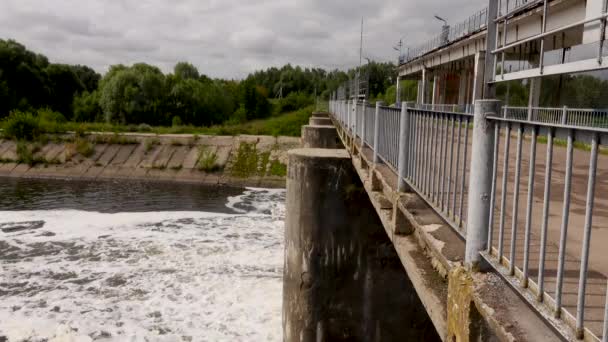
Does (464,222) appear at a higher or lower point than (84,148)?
higher

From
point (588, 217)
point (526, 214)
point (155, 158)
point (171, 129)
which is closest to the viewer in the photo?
point (588, 217)

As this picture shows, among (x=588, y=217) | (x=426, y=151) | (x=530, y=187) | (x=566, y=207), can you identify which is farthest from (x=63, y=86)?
(x=588, y=217)

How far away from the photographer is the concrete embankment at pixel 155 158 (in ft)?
107

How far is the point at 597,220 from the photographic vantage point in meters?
4.86

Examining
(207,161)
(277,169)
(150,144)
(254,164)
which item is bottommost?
(277,169)

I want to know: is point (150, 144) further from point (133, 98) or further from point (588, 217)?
point (588, 217)

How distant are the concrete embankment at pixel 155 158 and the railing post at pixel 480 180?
28491 mm

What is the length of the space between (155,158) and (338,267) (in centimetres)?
2835

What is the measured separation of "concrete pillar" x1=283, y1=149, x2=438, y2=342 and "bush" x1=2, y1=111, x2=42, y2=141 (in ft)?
114

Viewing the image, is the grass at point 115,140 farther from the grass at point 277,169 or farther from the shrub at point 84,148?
the grass at point 277,169

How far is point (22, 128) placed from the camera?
121 feet

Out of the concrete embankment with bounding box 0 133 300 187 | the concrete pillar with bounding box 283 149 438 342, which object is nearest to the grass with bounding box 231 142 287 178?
the concrete embankment with bounding box 0 133 300 187

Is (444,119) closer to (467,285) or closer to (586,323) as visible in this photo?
(467,285)

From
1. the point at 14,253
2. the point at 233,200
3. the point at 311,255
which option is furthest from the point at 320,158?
the point at 233,200
